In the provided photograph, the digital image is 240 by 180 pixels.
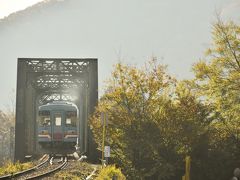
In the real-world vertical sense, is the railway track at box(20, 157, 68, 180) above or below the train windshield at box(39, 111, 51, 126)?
below

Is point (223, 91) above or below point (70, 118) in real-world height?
above

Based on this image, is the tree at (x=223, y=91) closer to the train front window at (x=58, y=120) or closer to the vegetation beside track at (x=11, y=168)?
the vegetation beside track at (x=11, y=168)

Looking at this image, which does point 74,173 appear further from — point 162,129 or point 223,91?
point 223,91

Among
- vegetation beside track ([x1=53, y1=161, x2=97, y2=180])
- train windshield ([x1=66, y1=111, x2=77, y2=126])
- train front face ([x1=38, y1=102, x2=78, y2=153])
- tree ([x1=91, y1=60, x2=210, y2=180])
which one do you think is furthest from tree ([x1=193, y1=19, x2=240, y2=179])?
train front face ([x1=38, y1=102, x2=78, y2=153])

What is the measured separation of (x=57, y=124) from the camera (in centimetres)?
3403

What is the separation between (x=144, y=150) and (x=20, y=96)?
486 inches

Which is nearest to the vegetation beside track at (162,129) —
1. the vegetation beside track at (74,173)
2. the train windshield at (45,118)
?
the vegetation beside track at (74,173)

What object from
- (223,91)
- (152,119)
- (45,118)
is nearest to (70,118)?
(45,118)

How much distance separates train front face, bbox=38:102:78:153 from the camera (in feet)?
112

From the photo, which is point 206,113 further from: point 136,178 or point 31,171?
point 31,171

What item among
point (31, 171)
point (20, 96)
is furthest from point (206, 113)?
point (20, 96)

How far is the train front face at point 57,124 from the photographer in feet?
112

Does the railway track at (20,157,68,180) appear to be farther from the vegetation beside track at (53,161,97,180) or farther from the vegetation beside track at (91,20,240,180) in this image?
the vegetation beside track at (91,20,240,180)

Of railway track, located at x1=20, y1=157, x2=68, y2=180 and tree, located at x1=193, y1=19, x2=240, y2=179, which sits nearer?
railway track, located at x1=20, y1=157, x2=68, y2=180
